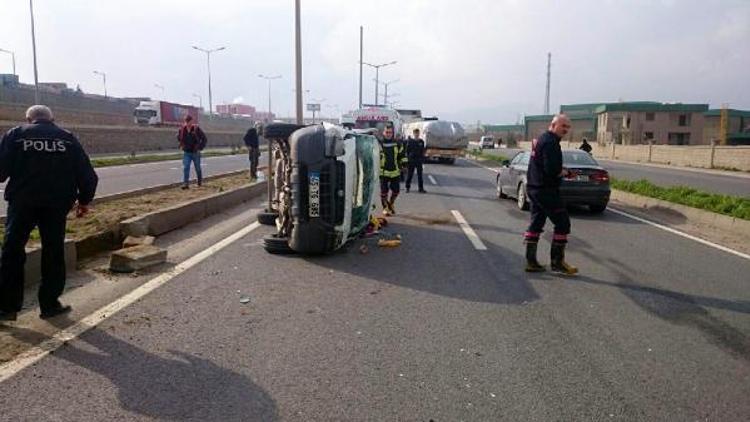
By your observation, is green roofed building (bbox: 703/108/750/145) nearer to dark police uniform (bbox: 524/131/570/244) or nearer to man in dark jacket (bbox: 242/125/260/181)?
man in dark jacket (bbox: 242/125/260/181)

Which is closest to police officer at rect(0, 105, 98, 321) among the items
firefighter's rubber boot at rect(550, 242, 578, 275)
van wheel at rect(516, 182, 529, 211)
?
firefighter's rubber boot at rect(550, 242, 578, 275)

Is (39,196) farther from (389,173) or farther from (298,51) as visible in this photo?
(298,51)

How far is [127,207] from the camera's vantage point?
1075cm

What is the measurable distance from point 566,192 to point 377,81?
6166 centimetres

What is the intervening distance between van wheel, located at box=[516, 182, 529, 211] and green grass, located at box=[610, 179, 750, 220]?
3443 mm

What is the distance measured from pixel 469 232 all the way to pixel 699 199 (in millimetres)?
6391

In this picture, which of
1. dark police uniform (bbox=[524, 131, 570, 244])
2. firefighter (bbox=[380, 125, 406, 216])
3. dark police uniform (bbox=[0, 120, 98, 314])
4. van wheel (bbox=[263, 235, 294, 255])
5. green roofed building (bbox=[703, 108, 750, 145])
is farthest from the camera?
green roofed building (bbox=[703, 108, 750, 145])

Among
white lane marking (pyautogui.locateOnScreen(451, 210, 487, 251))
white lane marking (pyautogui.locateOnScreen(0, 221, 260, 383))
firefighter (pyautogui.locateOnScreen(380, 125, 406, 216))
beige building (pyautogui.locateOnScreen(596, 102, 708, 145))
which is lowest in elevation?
white lane marking (pyautogui.locateOnScreen(451, 210, 487, 251))

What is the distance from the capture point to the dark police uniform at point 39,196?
5.00 m

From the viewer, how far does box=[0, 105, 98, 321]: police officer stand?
5008 millimetres

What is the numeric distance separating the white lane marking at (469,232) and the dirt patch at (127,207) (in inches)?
202

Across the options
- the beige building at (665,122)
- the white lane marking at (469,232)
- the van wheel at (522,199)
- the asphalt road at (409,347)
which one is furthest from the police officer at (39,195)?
the beige building at (665,122)

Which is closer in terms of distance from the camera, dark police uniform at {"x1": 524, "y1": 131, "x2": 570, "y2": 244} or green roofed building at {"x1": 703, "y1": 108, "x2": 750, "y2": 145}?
dark police uniform at {"x1": 524, "y1": 131, "x2": 570, "y2": 244}

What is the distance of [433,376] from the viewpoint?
4.13 m
